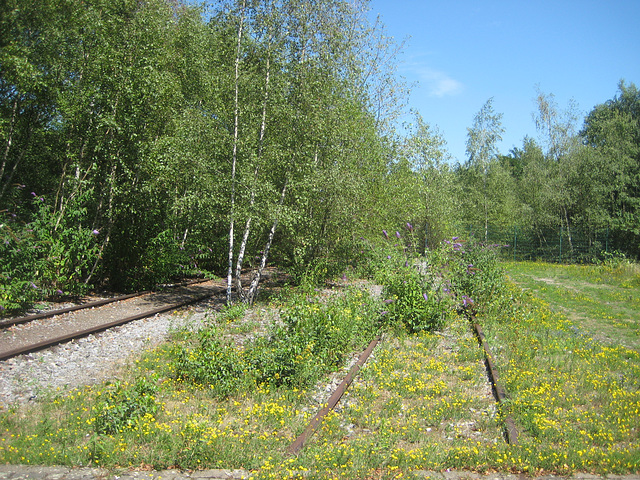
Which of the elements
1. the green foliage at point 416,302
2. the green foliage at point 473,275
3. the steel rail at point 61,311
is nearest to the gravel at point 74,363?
the steel rail at point 61,311

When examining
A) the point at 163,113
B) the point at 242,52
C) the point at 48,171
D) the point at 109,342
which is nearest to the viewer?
the point at 109,342

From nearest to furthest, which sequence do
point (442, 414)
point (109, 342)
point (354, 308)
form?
point (442, 414), point (109, 342), point (354, 308)

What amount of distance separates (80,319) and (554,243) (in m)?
28.0

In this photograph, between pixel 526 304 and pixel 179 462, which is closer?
pixel 179 462

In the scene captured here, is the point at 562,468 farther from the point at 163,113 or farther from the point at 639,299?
the point at 163,113

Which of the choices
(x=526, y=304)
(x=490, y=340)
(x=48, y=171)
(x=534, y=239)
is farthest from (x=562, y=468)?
(x=534, y=239)

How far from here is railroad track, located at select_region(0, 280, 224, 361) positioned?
743 centimetres

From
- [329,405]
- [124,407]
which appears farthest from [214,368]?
[329,405]

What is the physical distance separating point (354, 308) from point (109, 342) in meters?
4.17

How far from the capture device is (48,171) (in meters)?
16.2

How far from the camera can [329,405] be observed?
5215 millimetres

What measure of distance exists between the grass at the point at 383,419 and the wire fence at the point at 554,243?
2162cm

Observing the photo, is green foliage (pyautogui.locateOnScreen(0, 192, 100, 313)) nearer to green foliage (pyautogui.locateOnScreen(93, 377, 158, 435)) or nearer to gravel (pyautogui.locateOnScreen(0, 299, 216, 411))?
gravel (pyautogui.locateOnScreen(0, 299, 216, 411))

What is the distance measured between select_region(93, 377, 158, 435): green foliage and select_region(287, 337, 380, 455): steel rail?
1.57m
